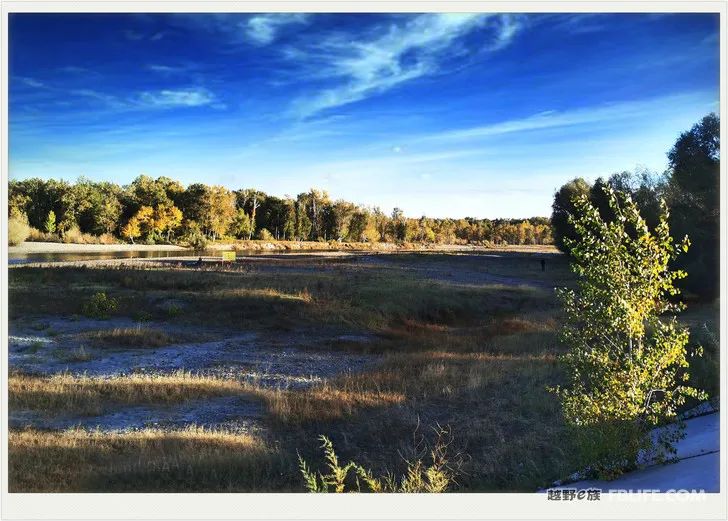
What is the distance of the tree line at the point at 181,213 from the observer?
7950 cm

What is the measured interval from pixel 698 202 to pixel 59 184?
88.3 meters

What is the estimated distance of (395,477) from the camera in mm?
9594

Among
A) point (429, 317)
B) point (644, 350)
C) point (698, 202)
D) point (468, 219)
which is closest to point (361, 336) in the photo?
point (429, 317)

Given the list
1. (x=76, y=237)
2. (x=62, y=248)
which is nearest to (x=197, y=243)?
(x=76, y=237)

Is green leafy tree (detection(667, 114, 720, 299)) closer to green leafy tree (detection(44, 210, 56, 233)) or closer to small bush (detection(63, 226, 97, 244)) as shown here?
green leafy tree (detection(44, 210, 56, 233))

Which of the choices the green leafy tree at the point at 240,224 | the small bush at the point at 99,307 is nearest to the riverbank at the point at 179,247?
the green leafy tree at the point at 240,224

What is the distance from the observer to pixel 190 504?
696 centimetres

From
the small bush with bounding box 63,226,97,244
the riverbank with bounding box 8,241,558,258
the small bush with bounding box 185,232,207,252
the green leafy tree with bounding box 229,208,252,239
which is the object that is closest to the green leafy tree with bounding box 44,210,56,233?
the small bush with bounding box 63,226,97,244

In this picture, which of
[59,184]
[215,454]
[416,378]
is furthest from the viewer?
[59,184]

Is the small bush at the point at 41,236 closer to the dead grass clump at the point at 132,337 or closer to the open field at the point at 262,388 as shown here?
the open field at the point at 262,388

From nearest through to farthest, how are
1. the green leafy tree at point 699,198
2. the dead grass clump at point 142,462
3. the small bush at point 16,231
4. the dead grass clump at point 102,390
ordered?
1. the dead grass clump at point 142,462
2. the dead grass clump at point 102,390
3. the green leafy tree at point 699,198
4. the small bush at point 16,231

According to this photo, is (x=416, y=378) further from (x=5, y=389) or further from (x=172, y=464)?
(x=5, y=389)

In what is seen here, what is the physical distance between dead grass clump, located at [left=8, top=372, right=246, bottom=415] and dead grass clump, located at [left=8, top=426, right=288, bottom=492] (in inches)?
79.0

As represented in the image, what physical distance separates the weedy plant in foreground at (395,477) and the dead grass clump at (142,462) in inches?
33.6
